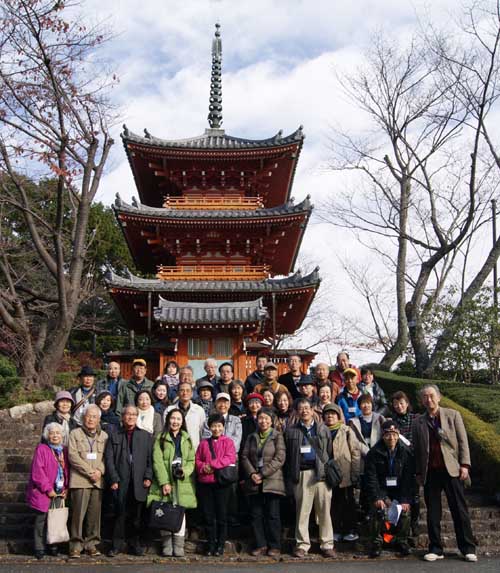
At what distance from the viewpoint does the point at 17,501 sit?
8547 mm

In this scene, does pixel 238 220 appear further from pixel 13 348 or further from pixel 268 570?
pixel 268 570

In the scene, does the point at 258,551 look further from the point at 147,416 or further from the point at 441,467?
the point at 441,467

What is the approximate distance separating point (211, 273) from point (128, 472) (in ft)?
34.8

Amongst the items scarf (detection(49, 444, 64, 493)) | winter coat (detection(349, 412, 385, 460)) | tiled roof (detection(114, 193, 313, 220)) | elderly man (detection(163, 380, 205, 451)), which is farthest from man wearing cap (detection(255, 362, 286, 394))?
tiled roof (detection(114, 193, 313, 220))

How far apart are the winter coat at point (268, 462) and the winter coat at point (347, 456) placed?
2.18 ft

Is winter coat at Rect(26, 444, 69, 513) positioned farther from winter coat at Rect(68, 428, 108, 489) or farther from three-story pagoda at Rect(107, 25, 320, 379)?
three-story pagoda at Rect(107, 25, 320, 379)

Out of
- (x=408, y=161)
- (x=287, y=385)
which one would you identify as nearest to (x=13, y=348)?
(x=287, y=385)

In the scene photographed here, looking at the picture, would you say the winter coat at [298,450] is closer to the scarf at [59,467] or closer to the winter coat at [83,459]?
the winter coat at [83,459]

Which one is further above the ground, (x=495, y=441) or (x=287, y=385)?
(x=287, y=385)

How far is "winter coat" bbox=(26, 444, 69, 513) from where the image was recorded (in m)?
6.71

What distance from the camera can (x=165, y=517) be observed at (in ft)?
22.0

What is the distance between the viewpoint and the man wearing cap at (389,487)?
672cm

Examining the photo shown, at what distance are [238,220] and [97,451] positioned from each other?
Answer: 10377 mm

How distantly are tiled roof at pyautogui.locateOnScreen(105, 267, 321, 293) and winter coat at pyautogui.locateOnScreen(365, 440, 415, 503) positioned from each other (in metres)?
9.34
